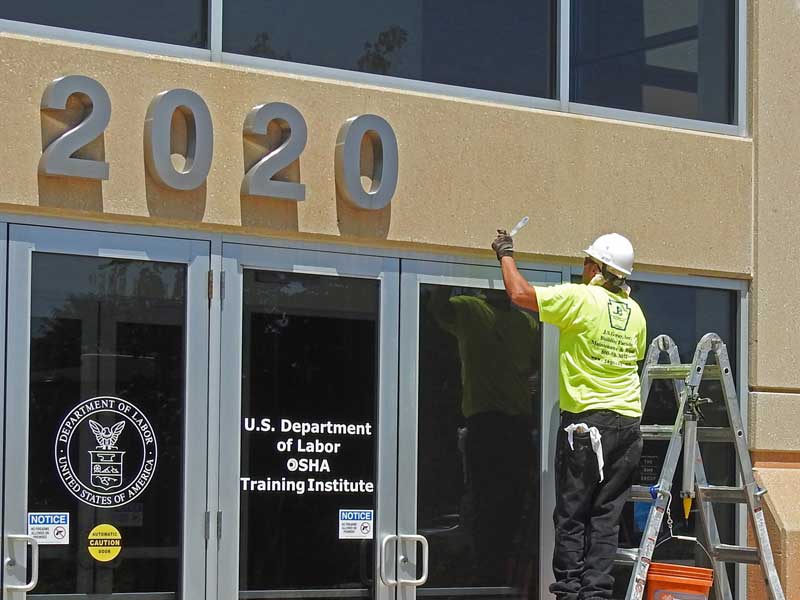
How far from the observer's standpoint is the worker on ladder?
725 cm

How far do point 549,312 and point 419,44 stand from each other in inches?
62.2

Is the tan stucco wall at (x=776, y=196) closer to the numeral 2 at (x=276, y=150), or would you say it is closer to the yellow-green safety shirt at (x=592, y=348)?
the yellow-green safety shirt at (x=592, y=348)

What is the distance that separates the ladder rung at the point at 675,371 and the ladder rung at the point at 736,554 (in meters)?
0.89

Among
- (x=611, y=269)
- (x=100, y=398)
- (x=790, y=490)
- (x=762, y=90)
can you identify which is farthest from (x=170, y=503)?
(x=762, y=90)

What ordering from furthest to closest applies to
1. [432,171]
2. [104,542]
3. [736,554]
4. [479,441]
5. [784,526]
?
[784,526], [736,554], [479,441], [432,171], [104,542]

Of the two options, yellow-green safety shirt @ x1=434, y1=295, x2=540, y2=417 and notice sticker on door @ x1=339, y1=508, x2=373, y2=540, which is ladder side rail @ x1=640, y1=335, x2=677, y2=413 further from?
notice sticker on door @ x1=339, y1=508, x2=373, y2=540

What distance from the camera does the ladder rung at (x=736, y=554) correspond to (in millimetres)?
7770

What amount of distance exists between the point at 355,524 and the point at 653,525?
55.9 inches

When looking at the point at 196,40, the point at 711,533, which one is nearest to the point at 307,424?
the point at 196,40

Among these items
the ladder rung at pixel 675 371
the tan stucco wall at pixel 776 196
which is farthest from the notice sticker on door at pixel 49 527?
the tan stucco wall at pixel 776 196

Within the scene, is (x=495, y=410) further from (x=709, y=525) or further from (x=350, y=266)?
(x=709, y=525)

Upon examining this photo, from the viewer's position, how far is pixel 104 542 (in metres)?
6.68

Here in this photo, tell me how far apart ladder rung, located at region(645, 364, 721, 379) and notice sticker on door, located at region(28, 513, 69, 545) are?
3.11 m

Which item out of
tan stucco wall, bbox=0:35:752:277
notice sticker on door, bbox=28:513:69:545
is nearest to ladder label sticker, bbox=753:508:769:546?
tan stucco wall, bbox=0:35:752:277
